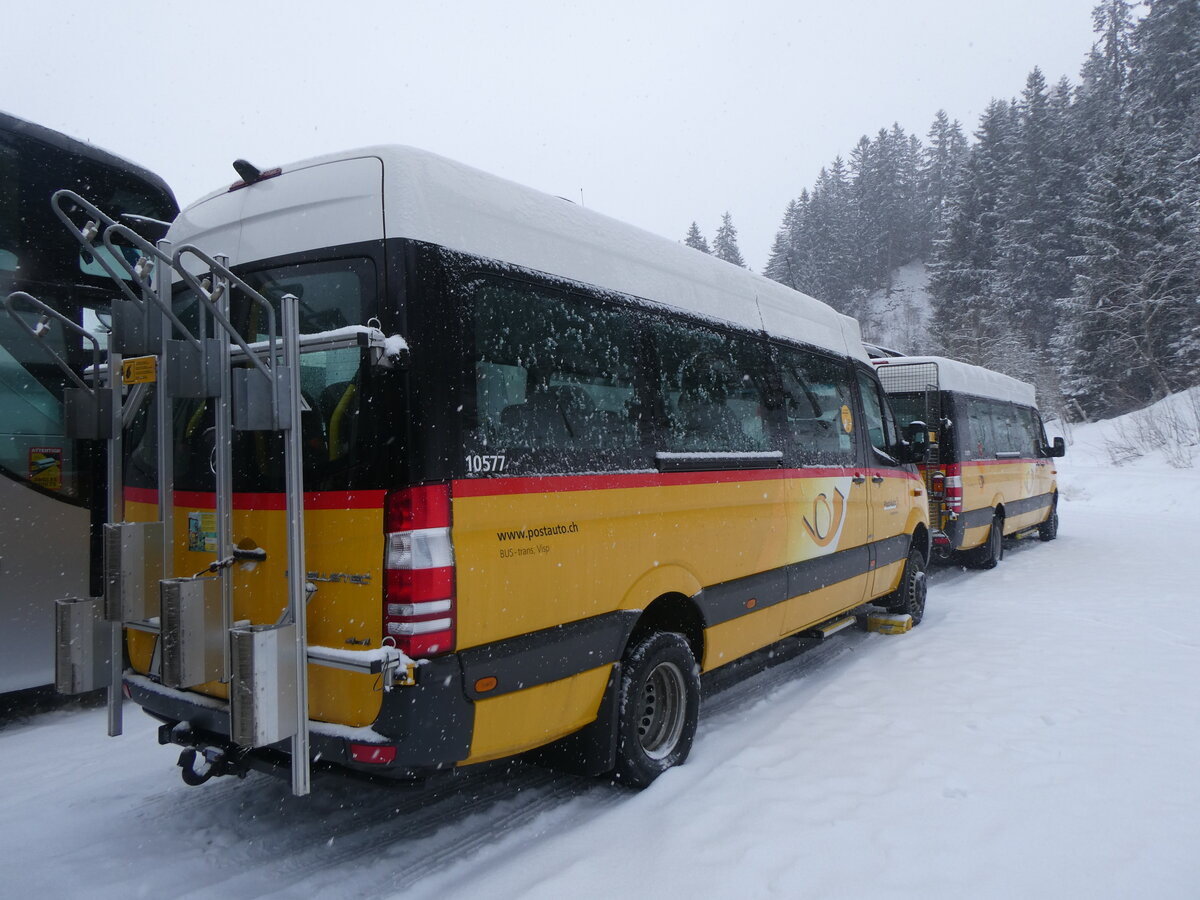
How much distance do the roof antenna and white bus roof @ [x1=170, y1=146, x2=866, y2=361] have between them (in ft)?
0.12

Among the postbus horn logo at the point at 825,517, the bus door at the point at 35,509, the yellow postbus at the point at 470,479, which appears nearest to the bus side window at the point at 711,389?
the yellow postbus at the point at 470,479

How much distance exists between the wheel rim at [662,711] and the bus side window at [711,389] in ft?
4.07

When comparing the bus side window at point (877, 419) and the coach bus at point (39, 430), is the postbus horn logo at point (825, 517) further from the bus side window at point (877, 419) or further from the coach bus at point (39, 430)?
the coach bus at point (39, 430)

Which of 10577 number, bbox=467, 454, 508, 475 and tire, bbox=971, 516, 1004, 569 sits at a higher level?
10577 number, bbox=467, 454, 508, 475

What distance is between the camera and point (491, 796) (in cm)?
395

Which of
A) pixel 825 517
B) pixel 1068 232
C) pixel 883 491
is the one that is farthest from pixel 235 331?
pixel 1068 232

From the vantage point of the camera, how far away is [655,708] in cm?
419

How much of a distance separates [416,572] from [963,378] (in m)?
9.76

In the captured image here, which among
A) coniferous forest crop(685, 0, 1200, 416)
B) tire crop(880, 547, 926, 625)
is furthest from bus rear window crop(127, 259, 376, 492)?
coniferous forest crop(685, 0, 1200, 416)

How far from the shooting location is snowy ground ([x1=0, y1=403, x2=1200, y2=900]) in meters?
3.10

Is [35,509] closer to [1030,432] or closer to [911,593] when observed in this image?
[911,593]

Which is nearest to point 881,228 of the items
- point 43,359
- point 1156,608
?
point 1156,608

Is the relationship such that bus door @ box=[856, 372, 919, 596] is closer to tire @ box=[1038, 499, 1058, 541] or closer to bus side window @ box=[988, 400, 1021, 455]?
bus side window @ box=[988, 400, 1021, 455]

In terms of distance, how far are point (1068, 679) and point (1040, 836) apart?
2.66m
